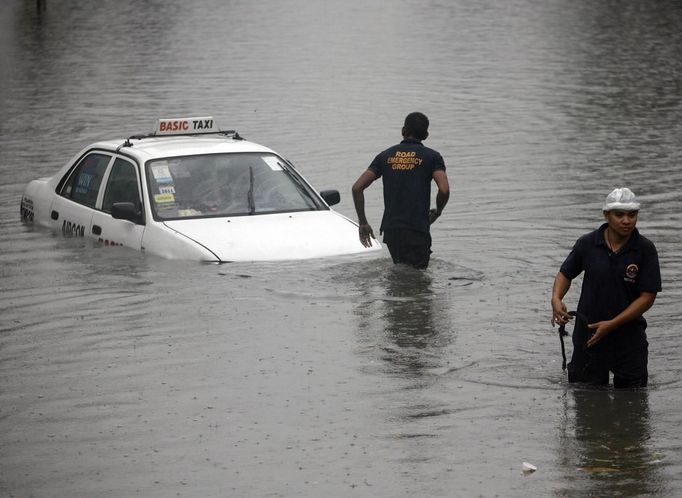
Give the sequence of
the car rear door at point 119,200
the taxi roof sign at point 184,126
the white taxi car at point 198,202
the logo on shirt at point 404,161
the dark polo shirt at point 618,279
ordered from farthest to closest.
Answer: the taxi roof sign at point 184,126, the car rear door at point 119,200, the white taxi car at point 198,202, the logo on shirt at point 404,161, the dark polo shirt at point 618,279

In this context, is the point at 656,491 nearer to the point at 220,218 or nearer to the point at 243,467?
the point at 243,467

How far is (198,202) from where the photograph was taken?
13086mm

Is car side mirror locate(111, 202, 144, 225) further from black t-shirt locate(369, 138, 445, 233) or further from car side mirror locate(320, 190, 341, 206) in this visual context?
black t-shirt locate(369, 138, 445, 233)

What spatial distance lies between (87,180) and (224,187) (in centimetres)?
164

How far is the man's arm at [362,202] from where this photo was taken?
11961 mm

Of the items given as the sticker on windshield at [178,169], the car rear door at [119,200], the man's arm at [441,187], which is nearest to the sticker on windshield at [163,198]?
the car rear door at [119,200]

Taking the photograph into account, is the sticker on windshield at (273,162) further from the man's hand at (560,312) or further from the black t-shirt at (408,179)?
the man's hand at (560,312)

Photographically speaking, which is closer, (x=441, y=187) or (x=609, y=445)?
(x=609, y=445)

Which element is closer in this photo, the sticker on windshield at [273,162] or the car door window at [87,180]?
the sticker on windshield at [273,162]

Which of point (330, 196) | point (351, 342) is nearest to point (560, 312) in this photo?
point (351, 342)

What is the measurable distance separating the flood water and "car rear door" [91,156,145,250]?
0.66ft

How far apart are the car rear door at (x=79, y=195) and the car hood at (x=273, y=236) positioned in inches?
51.7

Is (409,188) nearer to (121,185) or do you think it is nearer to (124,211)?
(124,211)

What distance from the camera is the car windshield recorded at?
42.8 feet
